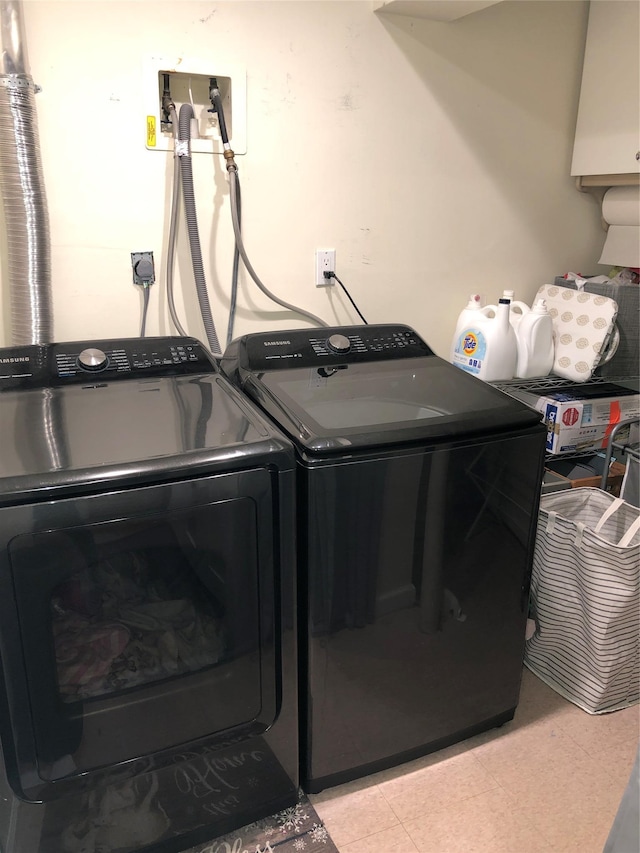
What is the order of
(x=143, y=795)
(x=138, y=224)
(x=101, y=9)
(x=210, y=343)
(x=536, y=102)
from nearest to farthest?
(x=143, y=795)
(x=101, y=9)
(x=138, y=224)
(x=210, y=343)
(x=536, y=102)

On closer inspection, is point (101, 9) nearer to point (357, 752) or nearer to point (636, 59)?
point (636, 59)

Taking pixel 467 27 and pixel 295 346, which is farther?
pixel 467 27

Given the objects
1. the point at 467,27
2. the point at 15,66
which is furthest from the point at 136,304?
the point at 467,27

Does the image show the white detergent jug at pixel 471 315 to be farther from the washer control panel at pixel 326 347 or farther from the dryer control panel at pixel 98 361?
the dryer control panel at pixel 98 361

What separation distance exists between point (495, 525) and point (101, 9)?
Answer: 1.59 m

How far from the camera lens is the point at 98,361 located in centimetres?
156

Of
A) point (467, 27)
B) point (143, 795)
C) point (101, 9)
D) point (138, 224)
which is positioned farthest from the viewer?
point (467, 27)

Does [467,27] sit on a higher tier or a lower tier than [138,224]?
higher

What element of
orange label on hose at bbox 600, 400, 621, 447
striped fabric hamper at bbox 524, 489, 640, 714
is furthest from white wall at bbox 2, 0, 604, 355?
striped fabric hamper at bbox 524, 489, 640, 714

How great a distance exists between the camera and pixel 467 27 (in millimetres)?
2043

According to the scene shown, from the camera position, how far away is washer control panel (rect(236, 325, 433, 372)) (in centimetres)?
174

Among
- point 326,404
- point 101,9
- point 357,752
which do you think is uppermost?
point 101,9

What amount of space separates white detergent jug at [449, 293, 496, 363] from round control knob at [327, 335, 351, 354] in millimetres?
501

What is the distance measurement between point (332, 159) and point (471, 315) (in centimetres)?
66
